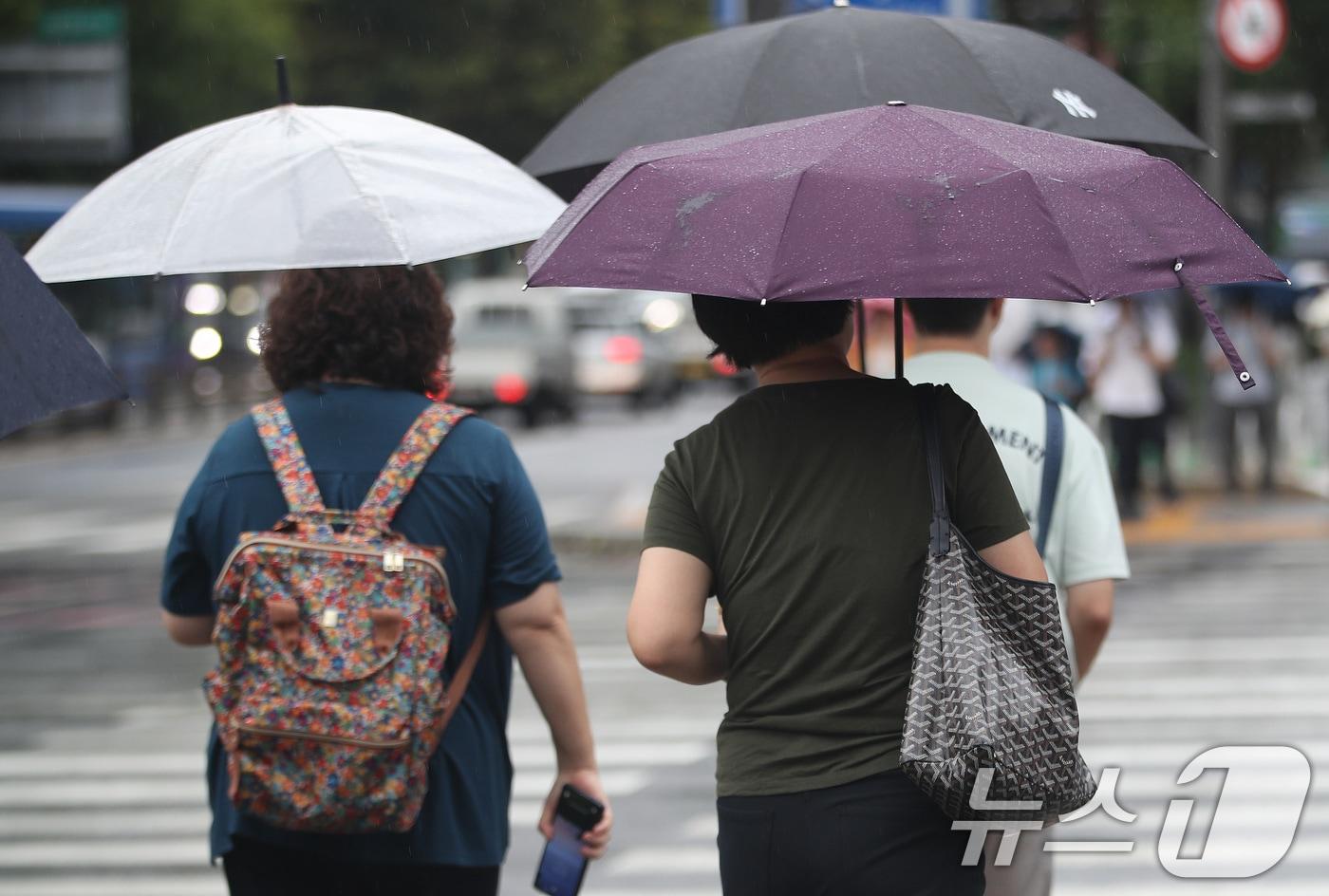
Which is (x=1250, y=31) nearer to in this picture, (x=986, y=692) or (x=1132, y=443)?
(x=1132, y=443)

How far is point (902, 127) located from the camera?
2.95 meters

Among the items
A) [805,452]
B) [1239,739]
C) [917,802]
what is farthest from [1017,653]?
[1239,739]

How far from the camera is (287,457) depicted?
11.0ft

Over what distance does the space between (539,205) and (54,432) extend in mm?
30087

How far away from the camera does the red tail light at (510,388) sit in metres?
32.3

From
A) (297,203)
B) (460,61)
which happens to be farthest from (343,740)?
(460,61)

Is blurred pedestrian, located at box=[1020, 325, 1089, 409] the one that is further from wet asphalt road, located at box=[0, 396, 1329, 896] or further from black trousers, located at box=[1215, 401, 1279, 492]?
black trousers, located at box=[1215, 401, 1279, 492]

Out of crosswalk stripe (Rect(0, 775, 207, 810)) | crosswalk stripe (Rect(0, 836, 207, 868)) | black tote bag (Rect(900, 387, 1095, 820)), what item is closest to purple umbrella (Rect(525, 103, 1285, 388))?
black tote bag (Rect(900, 387, 1095, 820))

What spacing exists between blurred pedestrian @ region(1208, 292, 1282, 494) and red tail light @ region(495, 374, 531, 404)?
604 inches

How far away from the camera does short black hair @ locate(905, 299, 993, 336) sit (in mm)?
3943

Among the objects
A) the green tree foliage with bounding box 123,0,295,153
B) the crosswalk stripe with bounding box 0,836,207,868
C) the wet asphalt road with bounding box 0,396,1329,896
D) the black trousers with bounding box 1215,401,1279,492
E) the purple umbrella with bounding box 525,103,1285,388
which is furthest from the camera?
the green tree foliage with bounding box 123,0,295,153

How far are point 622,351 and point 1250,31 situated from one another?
2217 cm

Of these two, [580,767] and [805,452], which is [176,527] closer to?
[580,767]

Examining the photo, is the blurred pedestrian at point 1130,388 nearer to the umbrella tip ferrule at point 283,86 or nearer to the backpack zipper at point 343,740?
the umbrella tip ferrule at point 283,86
